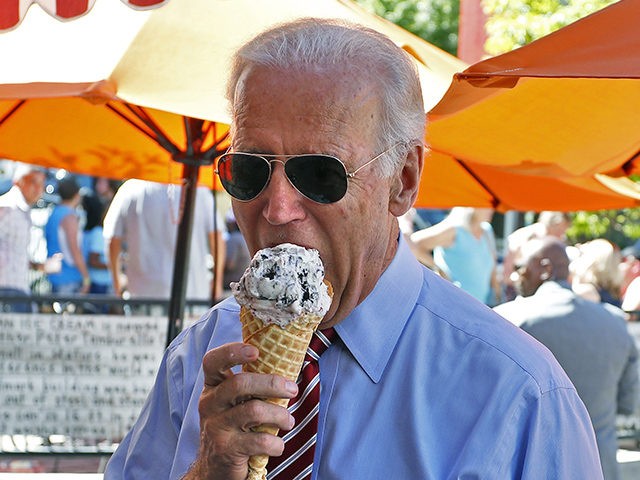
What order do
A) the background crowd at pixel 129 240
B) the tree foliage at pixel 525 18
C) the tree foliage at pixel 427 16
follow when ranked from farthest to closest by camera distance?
the tree foliage at pixel 427 16
the tree foliage at pixel 525 18
the background crowd at pixel 129 240

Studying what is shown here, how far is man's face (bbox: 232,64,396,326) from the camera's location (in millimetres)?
2156

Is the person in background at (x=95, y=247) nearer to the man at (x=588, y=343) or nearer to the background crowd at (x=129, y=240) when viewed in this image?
the background crowd at (x=129, y=240)

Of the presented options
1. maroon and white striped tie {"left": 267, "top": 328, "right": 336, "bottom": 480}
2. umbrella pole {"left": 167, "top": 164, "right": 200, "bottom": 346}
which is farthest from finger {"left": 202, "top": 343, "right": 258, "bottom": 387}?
umbrella pole {"left": 167, "top": 164, "right": 200, "bottom": 346}

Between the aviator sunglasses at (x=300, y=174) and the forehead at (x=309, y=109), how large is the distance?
27 mm

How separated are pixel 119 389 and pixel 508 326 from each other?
5853 mm

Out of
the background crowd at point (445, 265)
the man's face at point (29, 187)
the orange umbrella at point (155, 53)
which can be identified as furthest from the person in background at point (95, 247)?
the orange umbrella at point (155, 53)

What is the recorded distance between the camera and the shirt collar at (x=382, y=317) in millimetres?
2277

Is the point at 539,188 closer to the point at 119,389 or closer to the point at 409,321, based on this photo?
the point at 119,389

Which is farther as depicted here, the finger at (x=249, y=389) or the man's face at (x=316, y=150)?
the man's face at (x=316, y=150)

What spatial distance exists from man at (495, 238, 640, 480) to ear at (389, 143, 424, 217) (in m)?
3.98

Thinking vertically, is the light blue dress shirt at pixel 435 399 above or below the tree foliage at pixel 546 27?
above

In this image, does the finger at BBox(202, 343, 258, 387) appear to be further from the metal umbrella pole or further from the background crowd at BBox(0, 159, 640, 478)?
the metal umbrella pole

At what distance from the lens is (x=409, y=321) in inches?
92.0

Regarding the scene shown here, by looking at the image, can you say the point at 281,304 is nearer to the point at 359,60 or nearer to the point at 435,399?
the point at 435,399
